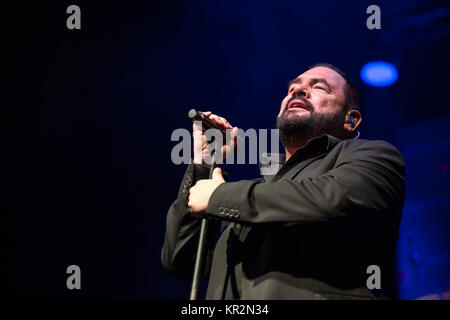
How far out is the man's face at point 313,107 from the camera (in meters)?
2.05

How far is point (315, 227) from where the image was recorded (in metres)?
1.27

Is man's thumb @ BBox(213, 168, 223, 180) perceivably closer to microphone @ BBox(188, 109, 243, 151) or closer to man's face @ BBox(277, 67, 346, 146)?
microphone @ BBox(188, 109, 243, 151)

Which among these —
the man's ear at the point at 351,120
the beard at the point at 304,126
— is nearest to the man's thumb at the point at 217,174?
the beard at the point at 304,126

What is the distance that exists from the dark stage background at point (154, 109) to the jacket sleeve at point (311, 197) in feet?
7.34

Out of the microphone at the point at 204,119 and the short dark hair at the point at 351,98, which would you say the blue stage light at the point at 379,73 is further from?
the microphone at the point at 204,119

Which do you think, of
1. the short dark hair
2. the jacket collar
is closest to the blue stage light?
the short dark hair

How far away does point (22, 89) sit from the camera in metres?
3.25

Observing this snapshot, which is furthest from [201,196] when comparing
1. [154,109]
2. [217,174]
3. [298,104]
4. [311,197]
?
[154,109]

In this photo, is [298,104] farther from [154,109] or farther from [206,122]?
[154,109]

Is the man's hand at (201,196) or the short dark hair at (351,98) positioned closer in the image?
the man's hand at (201,196)

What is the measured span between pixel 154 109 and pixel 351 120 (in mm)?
1903
